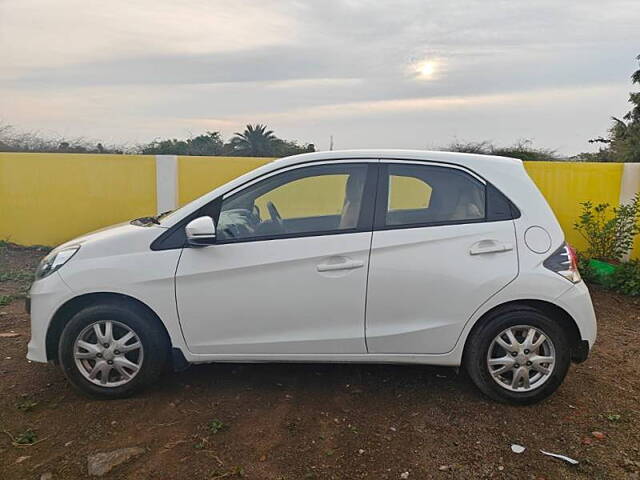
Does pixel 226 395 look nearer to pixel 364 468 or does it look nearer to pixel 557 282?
pixel 364 468

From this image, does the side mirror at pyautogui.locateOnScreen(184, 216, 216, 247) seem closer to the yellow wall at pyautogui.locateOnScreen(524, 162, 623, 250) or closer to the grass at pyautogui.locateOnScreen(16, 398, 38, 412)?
the grass at pyautogui.locateOnScreen(16, 398, 38, 412)

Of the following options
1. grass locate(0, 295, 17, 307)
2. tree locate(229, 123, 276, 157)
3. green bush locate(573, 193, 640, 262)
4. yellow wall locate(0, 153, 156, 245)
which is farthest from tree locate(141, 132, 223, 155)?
green bush locate(573, 193, 640, 262)

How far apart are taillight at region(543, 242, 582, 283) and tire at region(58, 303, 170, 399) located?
2617 mm

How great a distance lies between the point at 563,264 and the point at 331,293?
1548 millimetres

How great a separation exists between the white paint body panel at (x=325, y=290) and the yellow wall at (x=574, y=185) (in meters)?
4.70

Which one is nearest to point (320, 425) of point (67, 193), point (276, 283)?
point (276, 283)

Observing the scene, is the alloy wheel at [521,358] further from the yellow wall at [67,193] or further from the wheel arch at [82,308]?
the yellow wall at [67,193]

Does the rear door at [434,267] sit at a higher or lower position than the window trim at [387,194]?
lower

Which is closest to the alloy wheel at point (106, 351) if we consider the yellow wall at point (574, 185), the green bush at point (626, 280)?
the green bush at point (626, 280)

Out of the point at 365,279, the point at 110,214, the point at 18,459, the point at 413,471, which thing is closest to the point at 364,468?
the point at 413,471

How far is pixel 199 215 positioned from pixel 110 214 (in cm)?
585

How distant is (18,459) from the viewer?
2955 mm

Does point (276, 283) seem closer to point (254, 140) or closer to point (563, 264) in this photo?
point (563, 264)

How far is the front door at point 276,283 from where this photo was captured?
347cm
